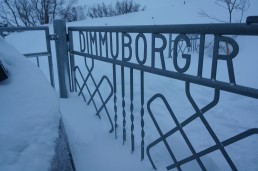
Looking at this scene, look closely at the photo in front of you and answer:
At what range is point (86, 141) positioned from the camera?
2418 mm

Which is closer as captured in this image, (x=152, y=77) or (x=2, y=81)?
(x=2, y=81)

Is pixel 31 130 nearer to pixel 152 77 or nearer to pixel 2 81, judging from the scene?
pixel 2 81

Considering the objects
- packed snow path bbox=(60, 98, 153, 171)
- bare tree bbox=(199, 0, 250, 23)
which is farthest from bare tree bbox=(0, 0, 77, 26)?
packed snow path bbox=(60, 98, 153, 171)

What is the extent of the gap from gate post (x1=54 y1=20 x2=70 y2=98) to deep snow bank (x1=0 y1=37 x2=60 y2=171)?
5.69 feet

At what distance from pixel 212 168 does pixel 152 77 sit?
139 inches

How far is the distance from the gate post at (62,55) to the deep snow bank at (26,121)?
173cm

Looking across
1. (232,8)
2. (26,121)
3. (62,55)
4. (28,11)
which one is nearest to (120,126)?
(62,55)

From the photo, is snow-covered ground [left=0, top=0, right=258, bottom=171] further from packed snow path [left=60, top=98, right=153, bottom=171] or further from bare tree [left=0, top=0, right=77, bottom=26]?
bare tree [left=0, top=0, right=77, bottom=26]

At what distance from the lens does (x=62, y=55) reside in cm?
344

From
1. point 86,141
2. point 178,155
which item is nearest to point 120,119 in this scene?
point 86,141

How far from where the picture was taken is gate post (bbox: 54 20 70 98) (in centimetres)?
335

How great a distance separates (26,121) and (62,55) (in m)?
2.37

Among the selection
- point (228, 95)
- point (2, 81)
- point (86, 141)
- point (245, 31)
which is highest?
point (245, 31)

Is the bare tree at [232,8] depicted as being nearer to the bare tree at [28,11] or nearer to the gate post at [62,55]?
the gate post at [62,55]
